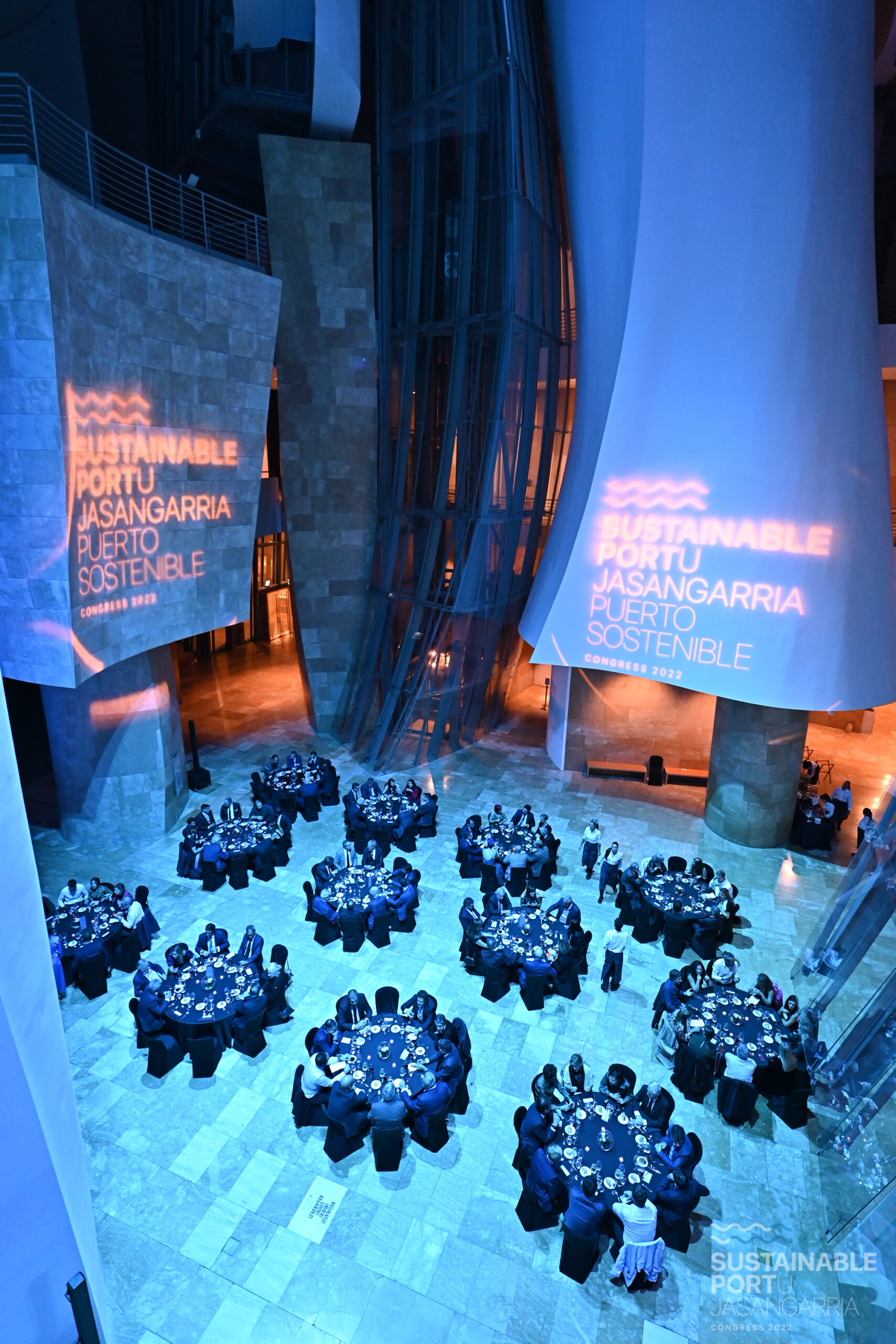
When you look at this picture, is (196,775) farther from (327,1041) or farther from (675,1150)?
(675,1150)

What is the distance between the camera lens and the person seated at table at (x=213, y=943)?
366 inches

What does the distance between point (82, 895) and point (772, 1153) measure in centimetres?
913

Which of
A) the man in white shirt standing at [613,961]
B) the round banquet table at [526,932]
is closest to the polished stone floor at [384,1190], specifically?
the man in white shirt standing at [613,961]

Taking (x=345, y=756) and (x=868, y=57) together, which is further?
(x=345, y=756)

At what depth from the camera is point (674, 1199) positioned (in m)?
6.25

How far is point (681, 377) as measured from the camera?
38.7 feet

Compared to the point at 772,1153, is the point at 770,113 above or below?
above

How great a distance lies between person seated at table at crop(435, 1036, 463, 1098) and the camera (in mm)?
7457

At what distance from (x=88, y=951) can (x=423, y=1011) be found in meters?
4.44

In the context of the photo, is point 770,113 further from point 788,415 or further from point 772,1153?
point 772,1153

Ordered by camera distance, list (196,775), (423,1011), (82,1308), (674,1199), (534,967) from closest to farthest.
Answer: (82,1308) < (674,1199) < (423,1011) < (534,967) < (196,775)

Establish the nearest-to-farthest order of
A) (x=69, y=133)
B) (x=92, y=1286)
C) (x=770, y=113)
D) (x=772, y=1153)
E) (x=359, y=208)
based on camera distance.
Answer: (x=92, y=1286), (x=772, y=1153), (x=69, y=133), (x=770, y=113), (x=359, y=208)

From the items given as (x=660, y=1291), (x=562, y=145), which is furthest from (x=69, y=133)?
(x=660, y=1291)

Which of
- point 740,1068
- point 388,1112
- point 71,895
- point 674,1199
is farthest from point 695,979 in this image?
point 71,895
